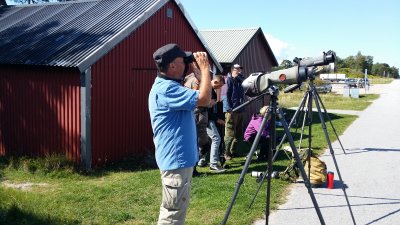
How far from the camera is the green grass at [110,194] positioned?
5.20 metres

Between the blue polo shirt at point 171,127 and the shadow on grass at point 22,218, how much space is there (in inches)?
88.3

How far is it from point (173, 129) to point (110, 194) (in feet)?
10.9

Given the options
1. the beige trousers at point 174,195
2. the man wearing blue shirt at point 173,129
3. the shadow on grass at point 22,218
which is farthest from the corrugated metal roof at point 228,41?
the beige trousers at point 174,195

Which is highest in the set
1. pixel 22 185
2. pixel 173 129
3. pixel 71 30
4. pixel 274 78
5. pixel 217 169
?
pixel 71 30

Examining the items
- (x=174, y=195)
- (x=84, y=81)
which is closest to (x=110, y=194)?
(x=84, y=81)

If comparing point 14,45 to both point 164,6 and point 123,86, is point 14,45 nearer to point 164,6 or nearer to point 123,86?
point 123,86

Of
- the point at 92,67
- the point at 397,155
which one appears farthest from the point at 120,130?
the point at 397,155

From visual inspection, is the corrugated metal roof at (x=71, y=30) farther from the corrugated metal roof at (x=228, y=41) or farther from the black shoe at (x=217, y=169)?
the corrugated metal roof at (x=228, y=41)

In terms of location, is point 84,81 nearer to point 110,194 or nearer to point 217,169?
point 110,194

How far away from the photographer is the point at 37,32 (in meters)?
9.66

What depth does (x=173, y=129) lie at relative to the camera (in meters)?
3.41

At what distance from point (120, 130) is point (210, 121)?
87.7 inches

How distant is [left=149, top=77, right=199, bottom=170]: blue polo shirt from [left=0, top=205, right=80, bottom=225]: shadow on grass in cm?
224

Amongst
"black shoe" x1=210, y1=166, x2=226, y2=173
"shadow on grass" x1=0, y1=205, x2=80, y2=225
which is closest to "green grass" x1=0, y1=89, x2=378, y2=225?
"shadow on grass" x1=0, y1=205, x2=80, y2=225
